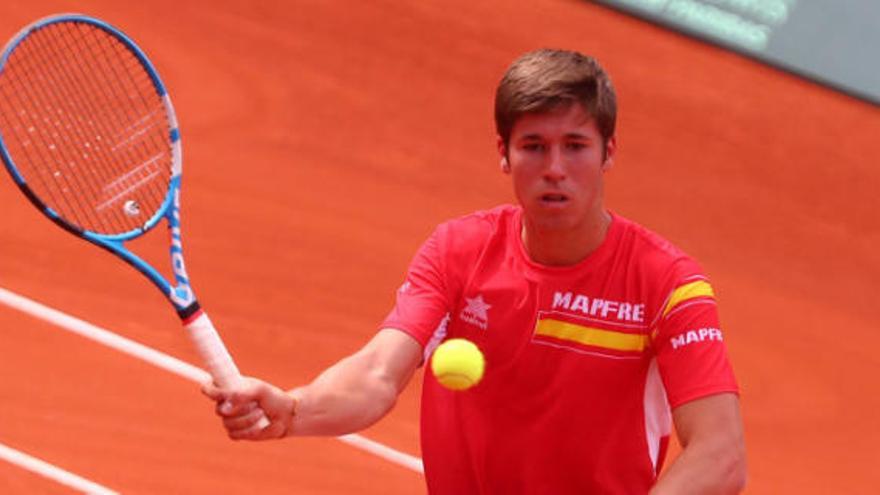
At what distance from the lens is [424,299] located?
3.32 m

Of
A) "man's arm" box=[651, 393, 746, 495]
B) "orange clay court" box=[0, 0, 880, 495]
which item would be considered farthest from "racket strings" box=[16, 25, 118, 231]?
"man's arm" box=[651, 393, 746, 495]

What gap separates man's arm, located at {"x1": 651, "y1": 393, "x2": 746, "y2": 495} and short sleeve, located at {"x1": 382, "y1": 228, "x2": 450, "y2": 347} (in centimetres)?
56

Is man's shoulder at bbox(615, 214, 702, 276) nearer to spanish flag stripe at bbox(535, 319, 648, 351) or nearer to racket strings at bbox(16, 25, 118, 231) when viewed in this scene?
spanish flag stripe at bbox(535, 319, 648, 351)

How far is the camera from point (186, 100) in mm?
5883

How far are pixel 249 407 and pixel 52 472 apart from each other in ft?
6.33

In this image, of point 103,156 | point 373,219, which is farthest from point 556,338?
point 373,219

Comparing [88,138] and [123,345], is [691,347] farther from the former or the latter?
[123,345]

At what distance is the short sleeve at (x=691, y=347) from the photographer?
310 cm

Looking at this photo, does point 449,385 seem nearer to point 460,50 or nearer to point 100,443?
point 100,443

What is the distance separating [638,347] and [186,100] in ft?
10.1

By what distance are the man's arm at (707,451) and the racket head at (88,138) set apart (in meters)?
1.17

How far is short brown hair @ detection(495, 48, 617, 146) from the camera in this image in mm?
3117

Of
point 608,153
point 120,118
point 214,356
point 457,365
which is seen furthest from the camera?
point 120,118

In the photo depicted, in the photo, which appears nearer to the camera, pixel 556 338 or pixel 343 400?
pixel 343 400
